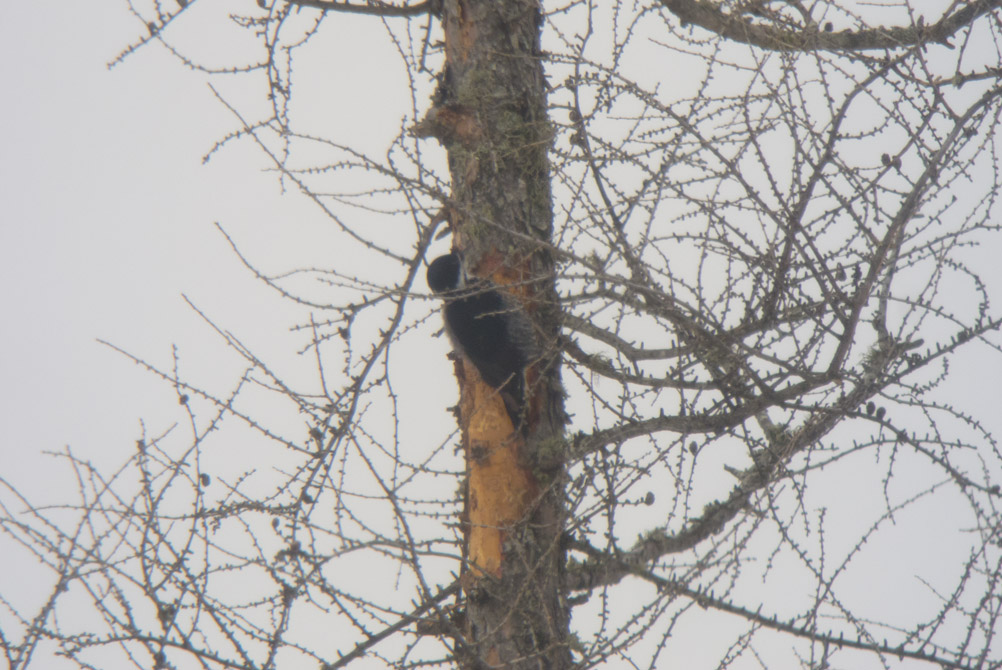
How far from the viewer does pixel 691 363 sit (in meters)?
3.08

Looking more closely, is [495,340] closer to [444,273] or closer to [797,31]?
[444,273]

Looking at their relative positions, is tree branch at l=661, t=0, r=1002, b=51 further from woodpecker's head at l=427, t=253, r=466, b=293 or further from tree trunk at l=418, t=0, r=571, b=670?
woodpecker's head at l=427, t=253, r=466, b=293

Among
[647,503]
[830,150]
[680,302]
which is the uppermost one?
[830,150]

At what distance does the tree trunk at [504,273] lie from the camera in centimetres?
346

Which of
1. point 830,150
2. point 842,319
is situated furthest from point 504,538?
point 830,150

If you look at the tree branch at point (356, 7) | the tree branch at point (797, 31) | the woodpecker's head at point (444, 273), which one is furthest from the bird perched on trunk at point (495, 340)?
the tree branch at point (797, 31)

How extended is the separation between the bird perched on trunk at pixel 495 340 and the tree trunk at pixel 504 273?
0.18 feet

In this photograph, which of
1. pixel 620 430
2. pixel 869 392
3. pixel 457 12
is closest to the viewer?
pixel 869 392

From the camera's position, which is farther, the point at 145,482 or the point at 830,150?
the point at 145,482

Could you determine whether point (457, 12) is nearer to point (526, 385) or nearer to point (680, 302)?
point (526, 385)

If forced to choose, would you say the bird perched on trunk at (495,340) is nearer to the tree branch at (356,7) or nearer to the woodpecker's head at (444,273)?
the woodpecker's head at (444,273)

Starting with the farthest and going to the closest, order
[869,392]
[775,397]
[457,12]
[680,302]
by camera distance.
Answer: [457,12], [869,392], [775,397], [680,302]

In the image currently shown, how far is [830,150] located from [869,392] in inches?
38.2

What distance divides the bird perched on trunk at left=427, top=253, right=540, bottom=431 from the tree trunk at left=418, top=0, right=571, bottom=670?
0.05 m
